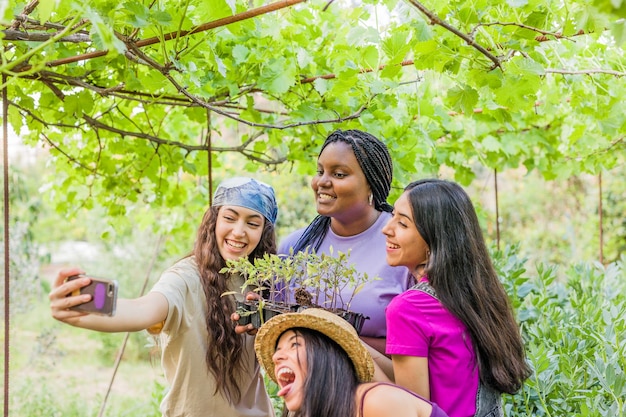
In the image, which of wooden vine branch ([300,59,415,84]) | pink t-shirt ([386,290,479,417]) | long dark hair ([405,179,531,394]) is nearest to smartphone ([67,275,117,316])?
pink t-shirt ([386,290,479,417])

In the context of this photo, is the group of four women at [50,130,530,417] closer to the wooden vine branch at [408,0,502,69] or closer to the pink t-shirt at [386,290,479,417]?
the pink t-shirt at [386,290,479,417]

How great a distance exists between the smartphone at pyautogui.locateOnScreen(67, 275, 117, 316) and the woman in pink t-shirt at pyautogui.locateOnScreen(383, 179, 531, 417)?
67cm

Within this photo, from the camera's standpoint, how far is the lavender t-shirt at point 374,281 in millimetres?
2014

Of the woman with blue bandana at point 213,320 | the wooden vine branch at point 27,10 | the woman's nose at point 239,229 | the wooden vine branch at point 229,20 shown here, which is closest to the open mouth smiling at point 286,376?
the woman with blue bandana at point 213,320

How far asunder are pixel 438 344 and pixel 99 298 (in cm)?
80

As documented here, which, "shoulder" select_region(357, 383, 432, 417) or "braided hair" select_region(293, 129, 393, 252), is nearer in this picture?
"shoulder" select_region(357, 383, 432, 417)

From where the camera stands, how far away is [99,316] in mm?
1505

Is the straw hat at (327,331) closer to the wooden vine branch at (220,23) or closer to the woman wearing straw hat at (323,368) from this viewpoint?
the woman wearing straw hat at (323,368)

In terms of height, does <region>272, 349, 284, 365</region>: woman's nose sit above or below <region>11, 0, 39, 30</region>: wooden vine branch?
below

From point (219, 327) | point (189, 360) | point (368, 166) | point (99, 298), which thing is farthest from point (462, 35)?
point (189, 360)

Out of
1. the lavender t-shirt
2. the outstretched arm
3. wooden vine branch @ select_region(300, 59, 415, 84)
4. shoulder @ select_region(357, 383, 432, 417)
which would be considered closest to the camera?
the outstretched arm

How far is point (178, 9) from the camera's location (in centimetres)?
177

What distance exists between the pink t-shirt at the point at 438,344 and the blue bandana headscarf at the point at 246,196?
0.63 metres

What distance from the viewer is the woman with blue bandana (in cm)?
202
